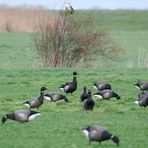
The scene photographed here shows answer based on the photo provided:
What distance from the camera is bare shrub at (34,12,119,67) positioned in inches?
1287

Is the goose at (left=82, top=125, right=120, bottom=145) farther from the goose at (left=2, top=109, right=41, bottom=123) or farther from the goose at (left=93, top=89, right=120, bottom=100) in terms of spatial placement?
the goose at (left=93, top=89, right=120, bottom=100)

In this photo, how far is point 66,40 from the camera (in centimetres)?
3275

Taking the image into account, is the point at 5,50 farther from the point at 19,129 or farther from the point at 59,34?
the point at 19,129

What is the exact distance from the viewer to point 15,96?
20.5m

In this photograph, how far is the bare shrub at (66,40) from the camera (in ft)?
107

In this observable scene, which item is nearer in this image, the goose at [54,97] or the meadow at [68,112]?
the meadow at [68,112]

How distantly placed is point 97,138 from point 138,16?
80.2 meters

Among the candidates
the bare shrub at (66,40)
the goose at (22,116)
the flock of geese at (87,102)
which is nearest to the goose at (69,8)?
the bare shrub at (66,40)

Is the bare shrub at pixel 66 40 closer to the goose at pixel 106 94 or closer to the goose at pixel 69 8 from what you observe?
the goose at pixel 69 8

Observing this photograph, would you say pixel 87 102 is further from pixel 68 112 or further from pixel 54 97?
pixel 54 97

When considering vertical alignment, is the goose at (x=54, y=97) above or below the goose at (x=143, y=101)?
below

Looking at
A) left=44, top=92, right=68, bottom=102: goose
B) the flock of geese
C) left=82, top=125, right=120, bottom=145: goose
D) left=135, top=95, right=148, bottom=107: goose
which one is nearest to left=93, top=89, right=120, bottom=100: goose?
the flock of geese

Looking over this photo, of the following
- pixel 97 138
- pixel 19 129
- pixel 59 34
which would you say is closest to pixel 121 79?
pixel 59 34

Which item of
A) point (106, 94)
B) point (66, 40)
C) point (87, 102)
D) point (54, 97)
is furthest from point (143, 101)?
point (66, 40)
